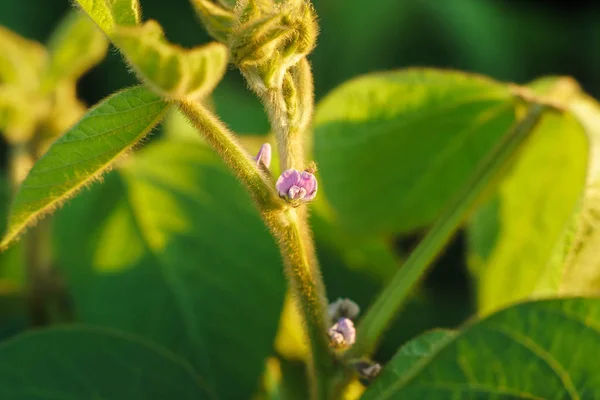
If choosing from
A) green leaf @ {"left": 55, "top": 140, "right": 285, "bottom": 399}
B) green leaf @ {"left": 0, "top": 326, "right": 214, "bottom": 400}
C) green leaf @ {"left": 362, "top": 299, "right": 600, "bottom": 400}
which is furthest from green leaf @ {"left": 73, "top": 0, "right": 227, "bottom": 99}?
green leaf @ {"left": 55, "top": 140, "right": 285, "bottom": 399}

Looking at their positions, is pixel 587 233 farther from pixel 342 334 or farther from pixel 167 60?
pixel 167 60

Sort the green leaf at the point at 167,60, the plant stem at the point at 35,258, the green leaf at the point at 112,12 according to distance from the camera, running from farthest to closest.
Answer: the plant stem at the point at 35,258
the green leaf at the point at 112,12
the green leaf at the point at 167,60

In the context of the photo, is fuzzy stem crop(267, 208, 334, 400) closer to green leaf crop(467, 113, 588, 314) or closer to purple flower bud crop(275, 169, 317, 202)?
purple flower bud crop(275, 169, 317, 202)

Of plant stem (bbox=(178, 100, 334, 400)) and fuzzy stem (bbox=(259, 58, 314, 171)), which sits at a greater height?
fuzzy stem (bbox=(259, 58, 314, 171))

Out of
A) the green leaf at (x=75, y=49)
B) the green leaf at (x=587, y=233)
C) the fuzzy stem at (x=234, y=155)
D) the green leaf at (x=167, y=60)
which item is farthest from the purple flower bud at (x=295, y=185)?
the green leaf at (x=75, y=49)

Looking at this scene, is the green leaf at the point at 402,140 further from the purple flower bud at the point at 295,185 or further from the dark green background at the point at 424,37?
the dark green background at the point at 424,37

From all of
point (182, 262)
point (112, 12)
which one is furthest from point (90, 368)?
point (112, 12)
